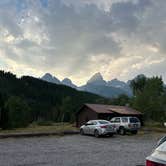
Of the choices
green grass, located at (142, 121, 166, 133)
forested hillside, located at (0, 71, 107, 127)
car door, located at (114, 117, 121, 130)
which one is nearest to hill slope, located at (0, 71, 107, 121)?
forested hillside, located at (0, 71, 107, 127)

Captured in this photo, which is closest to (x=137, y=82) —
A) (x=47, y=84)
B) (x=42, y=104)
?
(x=42, y=104)

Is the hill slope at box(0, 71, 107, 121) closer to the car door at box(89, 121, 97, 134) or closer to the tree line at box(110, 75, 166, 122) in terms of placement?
the tree line at box(110, 75, 166, 122)

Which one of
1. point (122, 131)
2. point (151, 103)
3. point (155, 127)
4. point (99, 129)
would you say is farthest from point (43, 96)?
point (99, 129)

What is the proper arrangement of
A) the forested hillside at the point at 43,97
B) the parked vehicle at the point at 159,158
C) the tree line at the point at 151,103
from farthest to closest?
the forested hillside at the point at 43,97 → the tree line at the point at 151,103 → the parked vehicle at the point at 159,158

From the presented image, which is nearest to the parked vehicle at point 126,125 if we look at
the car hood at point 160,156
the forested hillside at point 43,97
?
the car hood at point 160,156

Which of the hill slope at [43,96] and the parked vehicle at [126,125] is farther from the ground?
the hill slope at [43,96]

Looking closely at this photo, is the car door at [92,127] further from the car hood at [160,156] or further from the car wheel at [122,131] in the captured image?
the car hood at [160,156]

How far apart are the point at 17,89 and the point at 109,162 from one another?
125911 mm

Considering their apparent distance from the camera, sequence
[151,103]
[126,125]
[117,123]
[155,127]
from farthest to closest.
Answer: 1. [151,103]
2. [155,127]
3. [117,123]
4. [126,125]

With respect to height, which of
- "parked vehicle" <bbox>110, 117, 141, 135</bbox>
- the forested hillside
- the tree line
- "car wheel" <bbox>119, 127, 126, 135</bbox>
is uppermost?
the forested hillside

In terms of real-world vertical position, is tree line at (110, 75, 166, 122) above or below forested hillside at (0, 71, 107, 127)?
below

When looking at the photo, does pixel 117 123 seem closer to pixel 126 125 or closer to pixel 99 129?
pixel 126 125

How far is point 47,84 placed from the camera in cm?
15088

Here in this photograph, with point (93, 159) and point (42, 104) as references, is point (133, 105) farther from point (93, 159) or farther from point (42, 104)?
point (42, 104)
